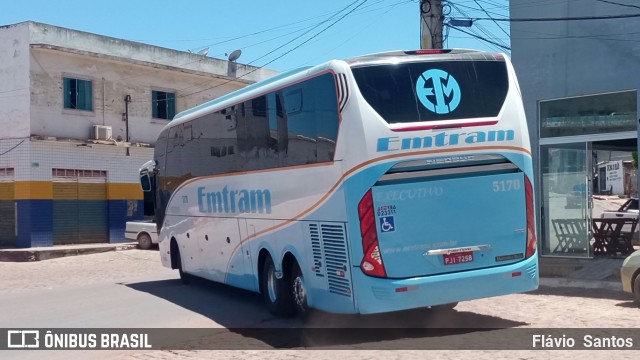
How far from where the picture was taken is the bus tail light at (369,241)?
923 centimetres

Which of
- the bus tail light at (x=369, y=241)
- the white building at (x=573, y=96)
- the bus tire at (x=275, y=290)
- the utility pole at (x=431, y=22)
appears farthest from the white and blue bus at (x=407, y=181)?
the white building at (x=573, y=96)

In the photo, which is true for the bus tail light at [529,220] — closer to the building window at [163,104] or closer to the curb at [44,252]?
the curb at [44,252]

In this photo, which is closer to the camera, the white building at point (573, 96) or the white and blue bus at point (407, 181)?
the white and blue bus at point (407, 181)

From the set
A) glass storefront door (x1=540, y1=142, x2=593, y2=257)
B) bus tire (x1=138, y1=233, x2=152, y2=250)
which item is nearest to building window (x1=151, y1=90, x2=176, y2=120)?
bus tire (x1=138, y1=233, x2=152, y2=250)

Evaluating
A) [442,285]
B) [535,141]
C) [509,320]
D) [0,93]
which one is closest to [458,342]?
[442,285]

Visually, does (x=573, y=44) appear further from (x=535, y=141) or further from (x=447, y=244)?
(x=447, y=244)

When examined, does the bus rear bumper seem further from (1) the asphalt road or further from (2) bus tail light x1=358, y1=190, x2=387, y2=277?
(1) the asphalt road

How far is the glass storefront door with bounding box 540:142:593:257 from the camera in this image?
16.8 metres

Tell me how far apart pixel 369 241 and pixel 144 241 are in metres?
21.1

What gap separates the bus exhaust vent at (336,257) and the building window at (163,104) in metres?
23.9

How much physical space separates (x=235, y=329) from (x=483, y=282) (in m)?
3.79

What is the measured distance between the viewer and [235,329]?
11.1 meters

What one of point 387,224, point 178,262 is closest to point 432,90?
point 387,224

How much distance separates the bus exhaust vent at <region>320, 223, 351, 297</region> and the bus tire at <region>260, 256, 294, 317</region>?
1777 millimetres
